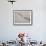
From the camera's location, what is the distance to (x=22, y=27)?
14.6 ft

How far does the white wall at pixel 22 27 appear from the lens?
4.44 metres

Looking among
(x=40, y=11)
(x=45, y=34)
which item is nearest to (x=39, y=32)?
(x=45, y=34)

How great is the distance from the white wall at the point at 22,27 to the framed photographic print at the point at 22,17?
0.34 ft

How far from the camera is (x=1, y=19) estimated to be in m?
4.46

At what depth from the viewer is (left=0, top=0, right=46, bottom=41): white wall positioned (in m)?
4.44

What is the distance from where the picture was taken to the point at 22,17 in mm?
4457

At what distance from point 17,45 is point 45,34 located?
1.52 metres

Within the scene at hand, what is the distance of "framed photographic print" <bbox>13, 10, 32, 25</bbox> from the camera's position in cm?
445

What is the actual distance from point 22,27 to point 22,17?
342 mm

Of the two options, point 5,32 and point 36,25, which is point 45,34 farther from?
point 5,32

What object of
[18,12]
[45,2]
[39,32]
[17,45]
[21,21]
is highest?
[45,2]

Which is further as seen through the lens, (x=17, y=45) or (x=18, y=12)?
(x=18, y=12)

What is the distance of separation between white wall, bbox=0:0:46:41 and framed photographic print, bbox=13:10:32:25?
0.34ft

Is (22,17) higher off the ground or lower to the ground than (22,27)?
Answer: higher
